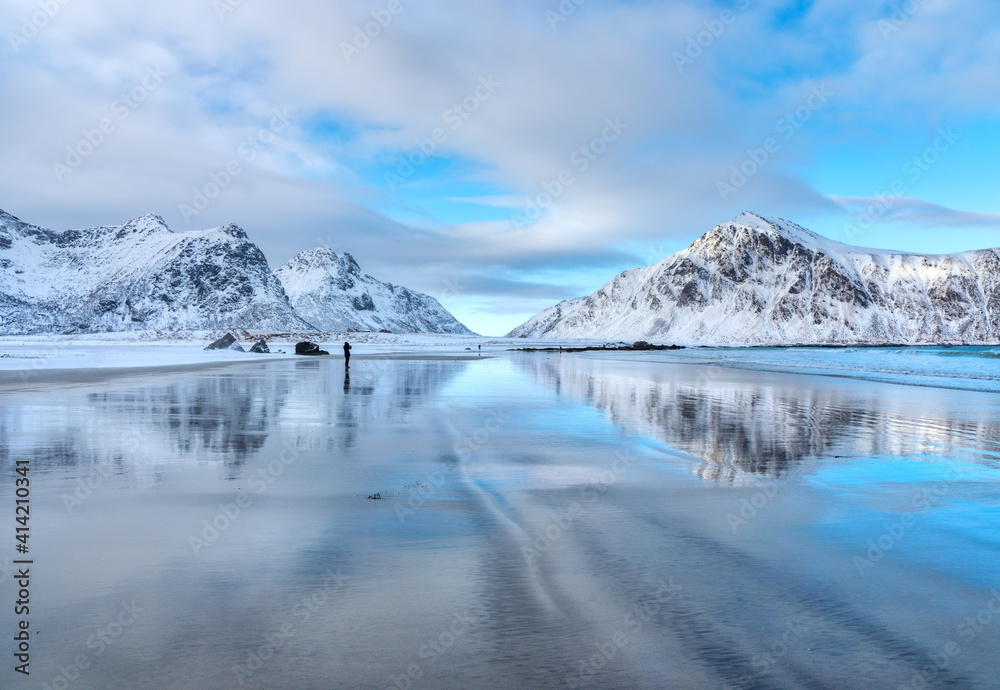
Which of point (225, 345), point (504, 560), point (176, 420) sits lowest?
point (504, 560)

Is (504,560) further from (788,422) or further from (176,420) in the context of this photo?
(788,422)

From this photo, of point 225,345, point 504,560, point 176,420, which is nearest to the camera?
point 504,560

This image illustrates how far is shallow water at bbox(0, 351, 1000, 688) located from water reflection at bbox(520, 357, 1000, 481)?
18 centimetres

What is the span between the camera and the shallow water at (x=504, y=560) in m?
3.96

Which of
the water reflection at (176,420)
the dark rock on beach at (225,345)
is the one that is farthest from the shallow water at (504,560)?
the dark rock on beach at (225,345)

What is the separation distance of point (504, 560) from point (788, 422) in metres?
12.7

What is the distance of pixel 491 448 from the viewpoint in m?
12.1

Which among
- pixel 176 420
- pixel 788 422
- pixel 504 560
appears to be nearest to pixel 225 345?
pixel 176 420

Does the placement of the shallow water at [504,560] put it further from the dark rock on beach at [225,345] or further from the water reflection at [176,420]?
the dark rock on beach at [225,345]

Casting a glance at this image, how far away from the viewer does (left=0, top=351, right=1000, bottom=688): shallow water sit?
3.96m

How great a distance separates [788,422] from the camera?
16.2 meters

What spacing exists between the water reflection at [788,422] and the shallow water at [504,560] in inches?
7.3

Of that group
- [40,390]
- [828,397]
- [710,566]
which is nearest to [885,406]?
[828,397]

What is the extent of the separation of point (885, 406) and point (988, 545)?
15785 millimetres
